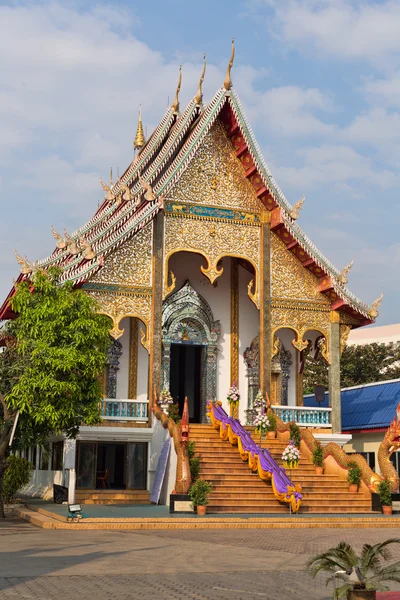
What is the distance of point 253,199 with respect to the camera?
19.5 meters

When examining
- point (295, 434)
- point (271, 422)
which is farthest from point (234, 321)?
point (295, 434)

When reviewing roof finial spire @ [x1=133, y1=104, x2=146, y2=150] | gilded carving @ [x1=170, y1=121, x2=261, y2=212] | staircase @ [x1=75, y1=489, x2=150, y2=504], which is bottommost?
staircase @ [x1=75, y1=489, x2=150, y2=504]

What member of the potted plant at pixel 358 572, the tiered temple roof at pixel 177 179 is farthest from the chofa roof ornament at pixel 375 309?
the potted plant at pixel 358 572

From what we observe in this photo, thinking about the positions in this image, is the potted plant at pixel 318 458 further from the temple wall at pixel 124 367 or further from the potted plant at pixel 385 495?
the temple wall at pixel 124 367

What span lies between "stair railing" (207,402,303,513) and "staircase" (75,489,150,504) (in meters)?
2.05

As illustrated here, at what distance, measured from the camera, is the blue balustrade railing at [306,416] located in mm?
19141

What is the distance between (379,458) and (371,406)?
215 inches

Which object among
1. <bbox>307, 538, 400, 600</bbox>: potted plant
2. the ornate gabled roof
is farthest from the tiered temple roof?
<bbox>307, 538, 400, 600</bbox>: potted plant

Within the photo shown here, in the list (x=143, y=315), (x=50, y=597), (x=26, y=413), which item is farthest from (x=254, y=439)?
(x=50, y=597)

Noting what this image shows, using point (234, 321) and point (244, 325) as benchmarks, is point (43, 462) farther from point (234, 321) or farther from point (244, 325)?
point (244, 325)

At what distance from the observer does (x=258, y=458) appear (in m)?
15.8

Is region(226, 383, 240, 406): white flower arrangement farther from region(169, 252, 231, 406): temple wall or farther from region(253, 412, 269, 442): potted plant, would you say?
region(169, 252, 231, 406): temple wall

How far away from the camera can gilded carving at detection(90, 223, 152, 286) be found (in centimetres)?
1778

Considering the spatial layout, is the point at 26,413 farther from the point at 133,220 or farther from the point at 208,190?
the point at 208,190
